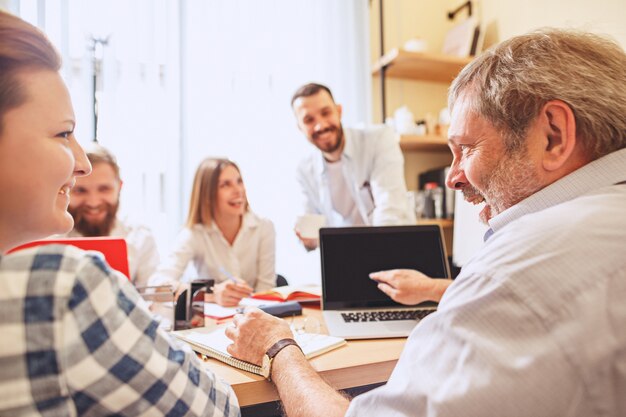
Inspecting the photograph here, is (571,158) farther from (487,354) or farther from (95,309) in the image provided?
(95,309)

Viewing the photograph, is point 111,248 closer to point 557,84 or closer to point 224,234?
point 557,84

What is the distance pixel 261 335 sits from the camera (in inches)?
34.9

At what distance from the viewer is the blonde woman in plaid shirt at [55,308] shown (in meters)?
0.42

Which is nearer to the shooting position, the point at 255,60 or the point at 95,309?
the point at 95,309

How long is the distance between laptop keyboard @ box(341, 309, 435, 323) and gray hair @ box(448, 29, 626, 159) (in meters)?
0.62

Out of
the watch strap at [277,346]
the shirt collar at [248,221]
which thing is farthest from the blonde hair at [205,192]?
the watch strap at [277,346]

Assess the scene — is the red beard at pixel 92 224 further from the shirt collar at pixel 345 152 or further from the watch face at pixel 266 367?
the watch face at pixel 266 367

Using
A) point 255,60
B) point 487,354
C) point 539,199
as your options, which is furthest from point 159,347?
point 255,60

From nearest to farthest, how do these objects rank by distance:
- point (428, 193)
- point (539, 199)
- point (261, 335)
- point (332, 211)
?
point (539, 199) → point (261, 335) → point (332, 211) → point (428, 193)

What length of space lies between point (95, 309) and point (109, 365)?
62 millimetres

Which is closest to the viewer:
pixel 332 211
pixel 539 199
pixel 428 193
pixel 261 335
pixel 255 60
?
pixel 539 199

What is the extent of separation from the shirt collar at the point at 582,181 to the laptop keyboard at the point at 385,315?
593mm

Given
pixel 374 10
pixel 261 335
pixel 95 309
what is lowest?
pixel 261 335

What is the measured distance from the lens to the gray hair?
0.66m
